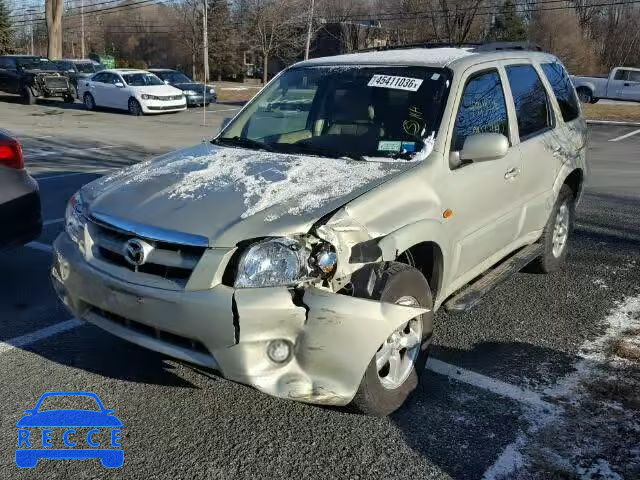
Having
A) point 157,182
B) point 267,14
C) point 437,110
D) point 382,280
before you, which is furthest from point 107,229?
point 267,14

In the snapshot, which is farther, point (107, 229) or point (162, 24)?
point (162, 24)

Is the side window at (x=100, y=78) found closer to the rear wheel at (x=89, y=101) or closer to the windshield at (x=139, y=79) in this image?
the rear wheel at (x=89, y=101)

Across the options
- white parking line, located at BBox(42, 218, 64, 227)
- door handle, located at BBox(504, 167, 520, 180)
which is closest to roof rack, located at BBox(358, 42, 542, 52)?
door handle, located at BBox(504, 167, 520, 180)

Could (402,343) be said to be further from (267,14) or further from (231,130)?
(267,14)

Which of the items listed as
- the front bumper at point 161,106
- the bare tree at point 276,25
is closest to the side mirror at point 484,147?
the front bumper at point 161,106

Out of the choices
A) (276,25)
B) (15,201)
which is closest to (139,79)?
(15,201)

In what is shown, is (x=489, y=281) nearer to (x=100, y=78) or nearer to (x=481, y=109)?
(x=481, y=109)

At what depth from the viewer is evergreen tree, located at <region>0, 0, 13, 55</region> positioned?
51562 millimetres

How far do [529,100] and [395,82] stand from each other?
51.6 inches

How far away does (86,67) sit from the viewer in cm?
2933

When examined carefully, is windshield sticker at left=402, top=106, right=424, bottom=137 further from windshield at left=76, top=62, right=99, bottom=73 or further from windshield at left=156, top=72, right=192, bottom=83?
windshield at left=76, top=62, right=99, bottom=73

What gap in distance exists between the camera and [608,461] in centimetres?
296

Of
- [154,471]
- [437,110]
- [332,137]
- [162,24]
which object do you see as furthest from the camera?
[162,24]

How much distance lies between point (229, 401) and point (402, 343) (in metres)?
1.00
